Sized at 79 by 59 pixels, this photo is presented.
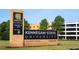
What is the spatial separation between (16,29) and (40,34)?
713 millimetres

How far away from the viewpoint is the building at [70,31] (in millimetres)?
10633

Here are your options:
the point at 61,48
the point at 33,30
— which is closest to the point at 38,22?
the point at 33,30

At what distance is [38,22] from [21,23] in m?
0.49

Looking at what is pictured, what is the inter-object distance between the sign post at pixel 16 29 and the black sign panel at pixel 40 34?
0.18 m

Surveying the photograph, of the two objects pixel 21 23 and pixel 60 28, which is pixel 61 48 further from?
pixel 21 23

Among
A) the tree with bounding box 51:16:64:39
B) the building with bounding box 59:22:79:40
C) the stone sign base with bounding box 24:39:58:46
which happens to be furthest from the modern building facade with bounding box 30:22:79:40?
the stone sign base with bounding box 24:39:58:46

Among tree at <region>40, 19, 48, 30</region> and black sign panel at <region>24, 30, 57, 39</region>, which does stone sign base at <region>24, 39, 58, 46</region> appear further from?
tree at <region>40, 19, 48, 30</region>

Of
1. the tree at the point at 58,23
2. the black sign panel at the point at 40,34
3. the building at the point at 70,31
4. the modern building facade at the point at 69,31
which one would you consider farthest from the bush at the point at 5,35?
the building at the point at 70,31

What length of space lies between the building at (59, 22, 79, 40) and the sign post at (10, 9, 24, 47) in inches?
45.2

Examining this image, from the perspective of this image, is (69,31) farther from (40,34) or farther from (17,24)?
(17,24)

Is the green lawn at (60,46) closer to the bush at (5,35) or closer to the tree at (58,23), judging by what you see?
the bush at (5,35)

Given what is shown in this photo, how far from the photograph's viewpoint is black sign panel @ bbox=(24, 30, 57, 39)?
10844 millimetres
